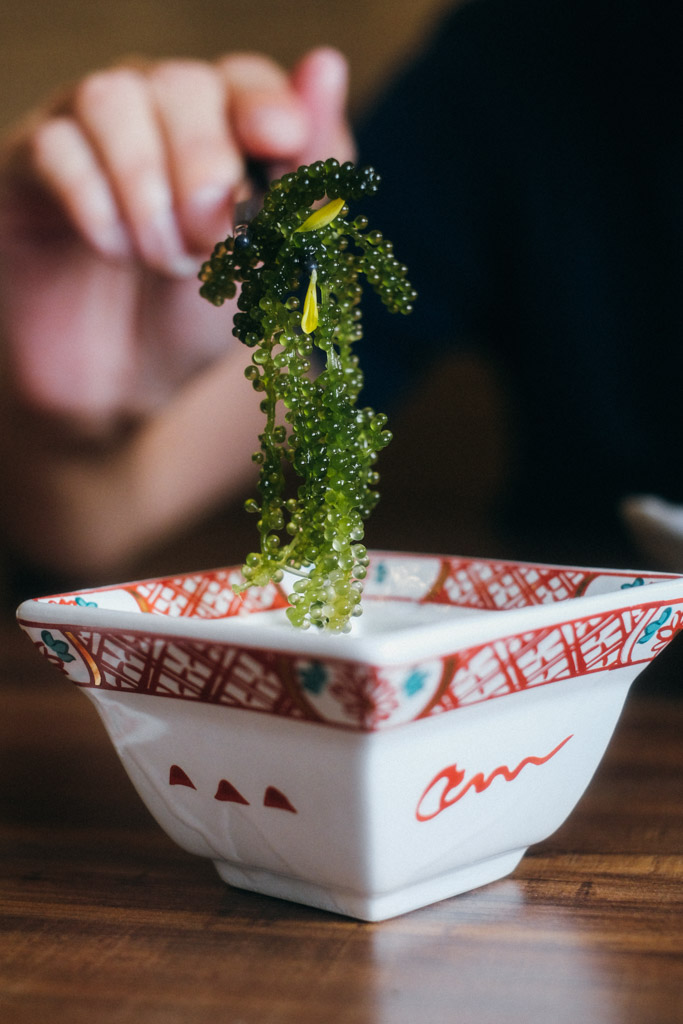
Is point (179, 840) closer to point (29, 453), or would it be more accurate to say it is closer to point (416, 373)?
point (29, 453)

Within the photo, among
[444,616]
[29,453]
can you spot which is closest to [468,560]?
[444,616]

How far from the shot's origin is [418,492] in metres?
2.39

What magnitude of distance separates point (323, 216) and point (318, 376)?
0.22 ft

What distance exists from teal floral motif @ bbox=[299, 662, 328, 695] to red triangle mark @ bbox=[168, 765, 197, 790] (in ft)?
0.31

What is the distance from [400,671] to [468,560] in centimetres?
23

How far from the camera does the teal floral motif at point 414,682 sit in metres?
0.34

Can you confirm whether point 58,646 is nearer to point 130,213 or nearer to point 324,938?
point 324,938

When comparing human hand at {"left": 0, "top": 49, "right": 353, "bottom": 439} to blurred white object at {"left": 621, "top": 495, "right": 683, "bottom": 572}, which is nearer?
blurred white object at {"left": 621, "top": 495, "right": 683, "bottom": 572}

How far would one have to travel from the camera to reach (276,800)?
0.39 meters

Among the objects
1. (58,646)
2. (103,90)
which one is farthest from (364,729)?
(103,90)

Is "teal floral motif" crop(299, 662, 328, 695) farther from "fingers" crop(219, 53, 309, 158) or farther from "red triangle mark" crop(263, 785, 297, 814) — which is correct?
"fingers" crop(219, 53, 309, 158)

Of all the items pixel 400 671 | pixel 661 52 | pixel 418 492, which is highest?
pixel 661 52

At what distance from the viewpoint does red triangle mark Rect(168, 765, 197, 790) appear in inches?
16.3
